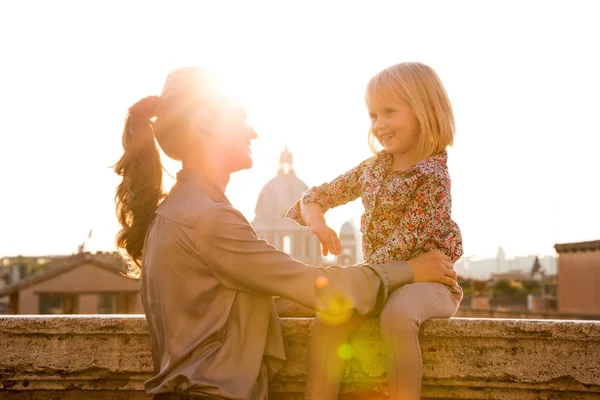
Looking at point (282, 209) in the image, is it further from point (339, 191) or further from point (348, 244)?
Answer: point (339, 191)

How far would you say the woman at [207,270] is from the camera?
2482mm

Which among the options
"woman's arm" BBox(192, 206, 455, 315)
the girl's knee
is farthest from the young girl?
"woman's arm" BBox(192, 206, 455, 315)

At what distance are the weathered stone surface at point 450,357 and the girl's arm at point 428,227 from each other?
0.30m

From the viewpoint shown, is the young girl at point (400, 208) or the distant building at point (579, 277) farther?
the distant building at point (579, 277)

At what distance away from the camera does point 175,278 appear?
2520mm

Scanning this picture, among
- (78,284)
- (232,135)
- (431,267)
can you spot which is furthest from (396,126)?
(78,284)

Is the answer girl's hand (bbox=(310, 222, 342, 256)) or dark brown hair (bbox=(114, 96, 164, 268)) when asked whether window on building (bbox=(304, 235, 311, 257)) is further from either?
dark brown hair (bbox=(114, 96, 164, 268))

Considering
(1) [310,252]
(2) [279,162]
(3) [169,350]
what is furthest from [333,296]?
(2) [279,162]

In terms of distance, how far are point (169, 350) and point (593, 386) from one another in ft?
5.38

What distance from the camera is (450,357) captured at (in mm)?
2920

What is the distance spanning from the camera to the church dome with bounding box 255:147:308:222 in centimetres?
6194

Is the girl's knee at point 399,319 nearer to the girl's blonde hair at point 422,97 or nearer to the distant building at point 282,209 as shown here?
the girl's blonde hair at point 422,97

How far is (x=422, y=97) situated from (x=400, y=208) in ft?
1.70

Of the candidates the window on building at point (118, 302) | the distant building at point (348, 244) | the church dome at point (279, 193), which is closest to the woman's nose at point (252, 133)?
the window on building at point (118, 302)
